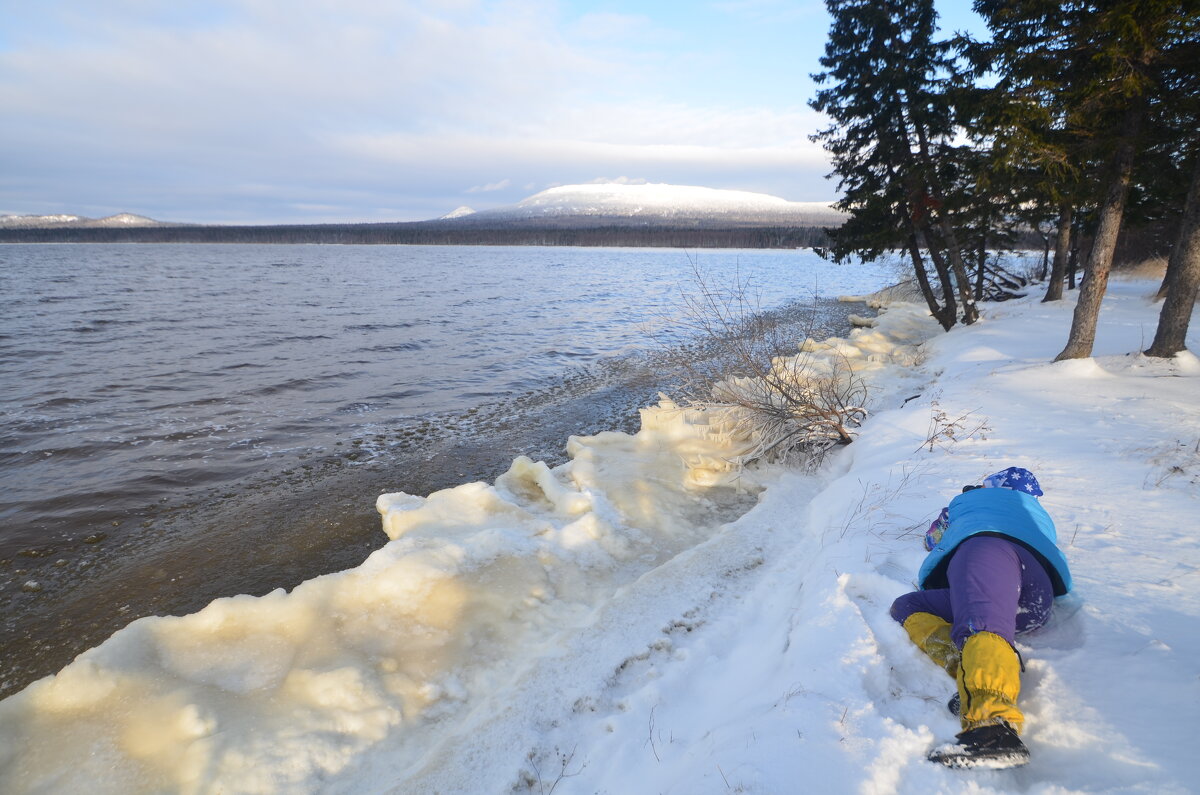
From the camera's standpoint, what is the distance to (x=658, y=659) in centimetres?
370

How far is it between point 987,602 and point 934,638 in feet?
1.21

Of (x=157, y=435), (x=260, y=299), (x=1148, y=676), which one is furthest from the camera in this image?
(x=260, y=299)

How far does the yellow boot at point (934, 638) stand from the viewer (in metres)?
2.71

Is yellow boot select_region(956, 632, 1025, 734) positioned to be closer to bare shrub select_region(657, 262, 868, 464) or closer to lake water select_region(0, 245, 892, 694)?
bare shrub select_region(657, 262, 868, 464)

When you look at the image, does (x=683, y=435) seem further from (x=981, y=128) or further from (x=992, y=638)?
(x=981, y=128)

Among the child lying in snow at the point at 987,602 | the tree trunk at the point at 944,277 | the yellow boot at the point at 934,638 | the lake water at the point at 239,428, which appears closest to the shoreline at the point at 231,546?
the lake water at the point at 239,428

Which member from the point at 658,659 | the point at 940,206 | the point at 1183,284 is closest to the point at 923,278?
the point at 940,206

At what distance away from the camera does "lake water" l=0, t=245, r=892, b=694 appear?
5.80 m

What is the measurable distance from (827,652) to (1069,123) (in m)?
10.5

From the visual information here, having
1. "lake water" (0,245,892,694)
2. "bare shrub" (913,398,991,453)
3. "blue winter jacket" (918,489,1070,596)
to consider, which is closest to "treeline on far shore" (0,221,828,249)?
"lake water" (0,245,892,694)

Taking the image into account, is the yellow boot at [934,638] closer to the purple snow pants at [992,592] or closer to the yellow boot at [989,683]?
the purple snow pants at [992,592]

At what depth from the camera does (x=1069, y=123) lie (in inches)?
355

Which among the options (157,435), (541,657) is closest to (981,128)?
(541,657)

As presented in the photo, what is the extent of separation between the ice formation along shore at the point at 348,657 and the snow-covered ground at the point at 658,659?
2 centimetres
